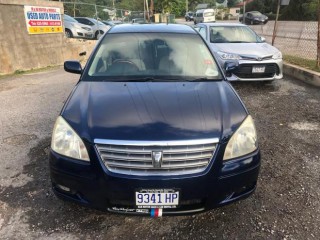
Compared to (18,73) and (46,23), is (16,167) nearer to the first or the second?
(18,73)

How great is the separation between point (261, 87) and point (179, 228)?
18.6 ft

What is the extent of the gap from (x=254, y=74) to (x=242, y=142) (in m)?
5.00

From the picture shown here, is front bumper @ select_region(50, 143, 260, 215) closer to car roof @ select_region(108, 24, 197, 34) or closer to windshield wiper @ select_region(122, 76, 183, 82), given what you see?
windshield wiper @ select_region(122, 76, 183, 82)

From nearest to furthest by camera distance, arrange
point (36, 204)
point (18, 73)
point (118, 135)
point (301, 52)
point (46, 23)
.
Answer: point (118, 135)
point (36, 204)
point (18, 73)
point (46, 23)
point (301, 52)

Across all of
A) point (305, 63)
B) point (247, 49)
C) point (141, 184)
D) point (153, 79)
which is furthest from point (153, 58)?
point (305, 63)

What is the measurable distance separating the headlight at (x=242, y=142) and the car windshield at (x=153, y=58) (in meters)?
0.88

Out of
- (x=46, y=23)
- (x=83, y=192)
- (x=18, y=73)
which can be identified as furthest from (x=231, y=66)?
(x=46, y=23)

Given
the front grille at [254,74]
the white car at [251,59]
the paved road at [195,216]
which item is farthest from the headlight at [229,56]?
the paved road at [195,216]

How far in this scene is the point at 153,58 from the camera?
348 cm

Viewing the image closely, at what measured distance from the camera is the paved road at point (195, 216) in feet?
8.44

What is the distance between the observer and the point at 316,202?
9.76 ft

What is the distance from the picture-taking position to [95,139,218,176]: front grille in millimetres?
2242

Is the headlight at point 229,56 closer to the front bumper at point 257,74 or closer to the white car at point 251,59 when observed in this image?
the white car at point 251,59

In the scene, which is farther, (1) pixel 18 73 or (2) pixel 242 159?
(1) pixel 18 73
